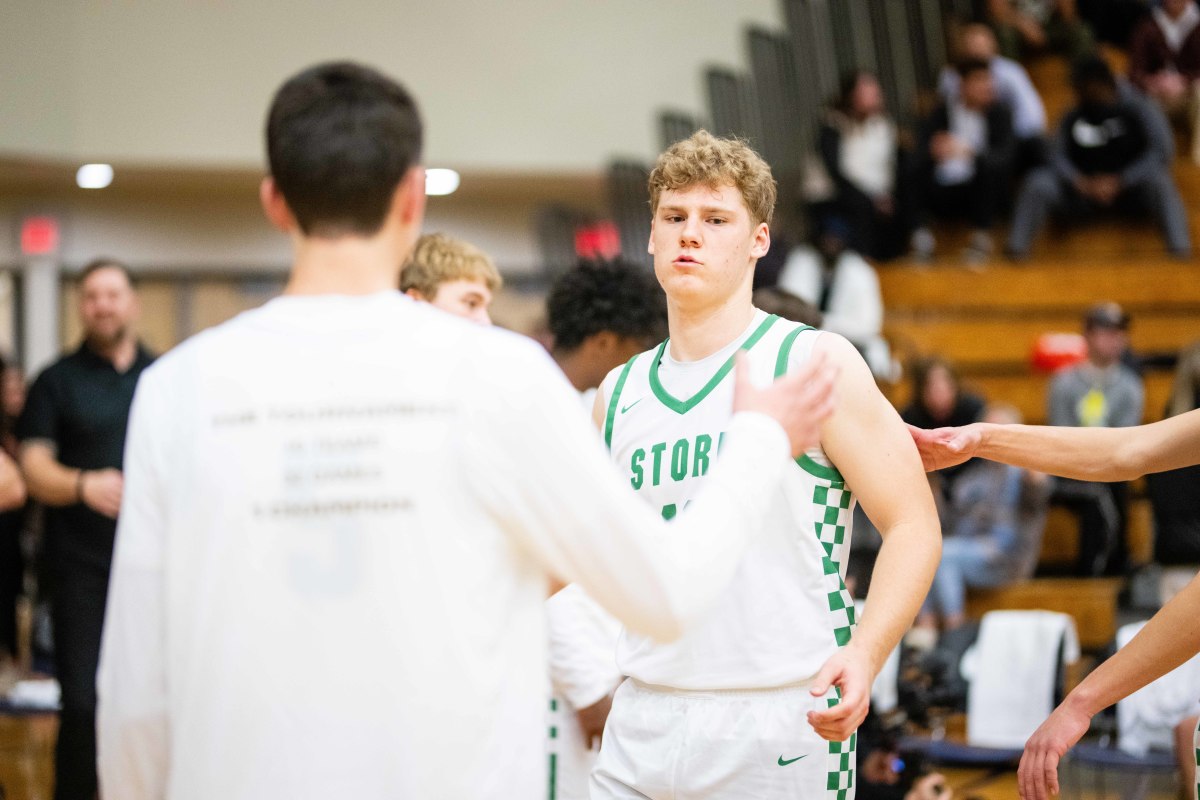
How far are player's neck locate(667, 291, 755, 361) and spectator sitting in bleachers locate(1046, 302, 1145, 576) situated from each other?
635 centimetres

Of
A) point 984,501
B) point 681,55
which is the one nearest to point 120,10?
point 681,55

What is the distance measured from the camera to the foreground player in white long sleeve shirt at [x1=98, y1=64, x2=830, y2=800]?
2.01 metres

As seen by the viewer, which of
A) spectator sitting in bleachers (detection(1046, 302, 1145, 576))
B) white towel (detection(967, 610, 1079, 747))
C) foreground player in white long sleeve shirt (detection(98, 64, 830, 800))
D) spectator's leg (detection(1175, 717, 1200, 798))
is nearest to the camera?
foreground player in white long sleeve shirt (detection(98, 64, 830, 800))

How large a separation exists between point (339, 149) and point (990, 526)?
7585mm

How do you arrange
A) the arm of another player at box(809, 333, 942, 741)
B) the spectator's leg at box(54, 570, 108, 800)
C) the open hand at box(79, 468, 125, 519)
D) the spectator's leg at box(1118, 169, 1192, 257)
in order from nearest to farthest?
the arm of another player at box(809, 333, 942, 741)
the open hand at box(79, 468, 125, 519)
the spectator's leg at box(54, 570, 108, 800)
the spectator's leg at box(1118, 169, 1192, 257)

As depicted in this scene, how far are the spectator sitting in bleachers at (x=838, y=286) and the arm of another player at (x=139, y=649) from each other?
885cm

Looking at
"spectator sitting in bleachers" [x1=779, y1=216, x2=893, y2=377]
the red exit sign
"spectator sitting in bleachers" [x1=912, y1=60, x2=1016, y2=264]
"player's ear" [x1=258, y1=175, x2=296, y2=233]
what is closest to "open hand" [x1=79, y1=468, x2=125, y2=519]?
"player's ear" [x1=258, y1=175, x2=296, y2=233]

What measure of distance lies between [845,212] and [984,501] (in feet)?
12.5

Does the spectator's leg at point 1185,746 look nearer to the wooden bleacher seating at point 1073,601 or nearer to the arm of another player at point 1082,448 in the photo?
the wooden bleacher seating at point 1073,601

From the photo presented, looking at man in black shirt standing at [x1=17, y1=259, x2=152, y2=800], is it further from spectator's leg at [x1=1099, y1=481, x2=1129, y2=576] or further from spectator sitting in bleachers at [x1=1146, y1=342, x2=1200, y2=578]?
spectator's leg at [x1=1099, y1=481, x2=1129, y2=576]

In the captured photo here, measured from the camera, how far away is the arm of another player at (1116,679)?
3.07 metres

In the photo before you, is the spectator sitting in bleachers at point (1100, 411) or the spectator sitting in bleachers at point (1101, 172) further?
the spectator sitting in bleachers at point (1101, 172)

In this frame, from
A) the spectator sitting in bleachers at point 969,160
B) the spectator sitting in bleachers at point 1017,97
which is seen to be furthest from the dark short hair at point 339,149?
the spectator sitting in bleachers at point 1017,97

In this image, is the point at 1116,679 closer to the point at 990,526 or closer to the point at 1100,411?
the point at 990,526
